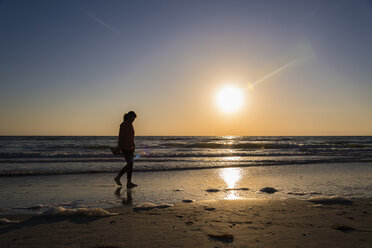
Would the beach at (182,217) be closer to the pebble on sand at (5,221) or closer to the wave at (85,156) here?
the pebble on sand at (5,221)

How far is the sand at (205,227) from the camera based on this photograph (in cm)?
303

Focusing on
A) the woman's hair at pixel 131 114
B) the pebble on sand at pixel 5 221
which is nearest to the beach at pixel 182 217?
the pebble on sand at pixel 5 221

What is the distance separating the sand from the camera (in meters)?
3.03

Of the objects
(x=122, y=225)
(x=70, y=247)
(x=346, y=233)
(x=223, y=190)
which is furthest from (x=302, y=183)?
(x=70, y=247)

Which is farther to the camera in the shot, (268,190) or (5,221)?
(268,190)

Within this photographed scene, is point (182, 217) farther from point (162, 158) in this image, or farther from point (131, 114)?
point (162, 158)

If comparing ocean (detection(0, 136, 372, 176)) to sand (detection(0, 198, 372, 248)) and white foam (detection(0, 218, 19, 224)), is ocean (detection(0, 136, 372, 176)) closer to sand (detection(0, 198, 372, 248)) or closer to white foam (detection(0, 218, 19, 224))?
white foam (detection(0, 218, 19, 224))

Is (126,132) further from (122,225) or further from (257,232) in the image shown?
(257,232)

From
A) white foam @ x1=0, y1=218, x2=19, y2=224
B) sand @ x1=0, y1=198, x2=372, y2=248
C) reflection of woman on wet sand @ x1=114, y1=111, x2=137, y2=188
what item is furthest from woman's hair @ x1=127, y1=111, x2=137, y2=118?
white foam @ x1=0, y1=218, x2=19, y2=224

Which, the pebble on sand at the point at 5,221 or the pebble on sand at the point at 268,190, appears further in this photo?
the pebble on sand at the point at 268,190

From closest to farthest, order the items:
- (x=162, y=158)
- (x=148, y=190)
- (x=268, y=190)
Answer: (x=268, y=190) → (x=148, y=190) → (x=162, y=158)

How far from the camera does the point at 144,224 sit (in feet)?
12.2

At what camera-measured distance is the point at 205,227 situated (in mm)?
3553

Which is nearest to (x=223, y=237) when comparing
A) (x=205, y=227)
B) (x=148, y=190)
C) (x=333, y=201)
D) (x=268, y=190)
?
(x=205, y=227)
